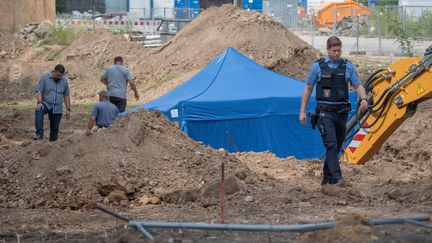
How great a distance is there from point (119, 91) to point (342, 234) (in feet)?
33.2

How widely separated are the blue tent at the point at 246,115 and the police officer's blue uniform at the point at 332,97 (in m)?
5.22

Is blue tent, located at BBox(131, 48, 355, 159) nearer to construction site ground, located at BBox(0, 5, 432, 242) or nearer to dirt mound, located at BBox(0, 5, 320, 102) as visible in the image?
construction site ground, located at BBox(0, 5, 432, 242)

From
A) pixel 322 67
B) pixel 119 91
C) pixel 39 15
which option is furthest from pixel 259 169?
pixel 39 15

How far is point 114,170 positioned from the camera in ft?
35.3

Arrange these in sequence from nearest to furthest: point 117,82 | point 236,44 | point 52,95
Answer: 1. point 52,95
2. point 117,82
3. point 236,44

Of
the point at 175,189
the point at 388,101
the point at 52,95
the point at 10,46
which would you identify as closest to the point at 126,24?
the point at 10,46

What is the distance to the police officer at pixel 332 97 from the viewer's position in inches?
432

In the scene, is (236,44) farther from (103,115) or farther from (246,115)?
(103,115)

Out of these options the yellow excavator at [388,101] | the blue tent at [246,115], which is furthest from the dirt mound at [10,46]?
the yellow excavator at [388,101]

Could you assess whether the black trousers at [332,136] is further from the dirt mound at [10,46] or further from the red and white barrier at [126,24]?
the red and white barrier at [126,24]

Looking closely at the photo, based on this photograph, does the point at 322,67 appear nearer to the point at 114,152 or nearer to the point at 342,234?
the point at 114,152

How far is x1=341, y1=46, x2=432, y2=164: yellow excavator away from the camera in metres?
12.1

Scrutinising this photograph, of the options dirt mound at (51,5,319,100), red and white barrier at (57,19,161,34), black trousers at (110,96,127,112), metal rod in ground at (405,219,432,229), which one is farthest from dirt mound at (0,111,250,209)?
red and white barrier at (57,19,161,34)

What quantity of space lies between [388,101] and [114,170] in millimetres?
3952
